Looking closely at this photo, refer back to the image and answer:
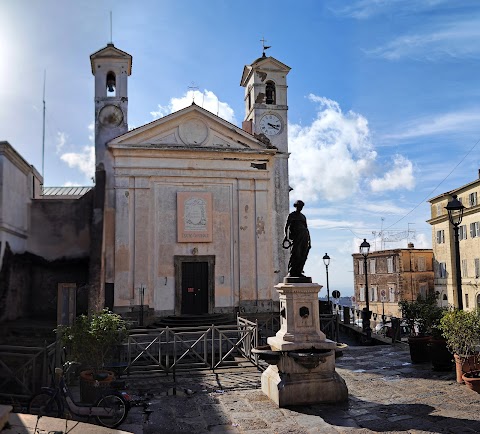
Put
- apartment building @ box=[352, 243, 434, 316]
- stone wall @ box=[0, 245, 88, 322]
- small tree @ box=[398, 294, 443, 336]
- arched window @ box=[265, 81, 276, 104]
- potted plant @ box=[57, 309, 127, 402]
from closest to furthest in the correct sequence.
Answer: potted plant @ box=[57, 309, 127, 402], small tree @ box=[398, 294, 443, 336], stone wall @ box=[0, 245, 88, 322], arched window @ box=[265, 81, 276, 104], apartment building @ box=[352, 243, 434, 316]

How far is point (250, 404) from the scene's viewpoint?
9016 millimetres

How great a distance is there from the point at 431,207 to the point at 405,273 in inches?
287

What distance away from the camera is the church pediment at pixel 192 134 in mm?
20812

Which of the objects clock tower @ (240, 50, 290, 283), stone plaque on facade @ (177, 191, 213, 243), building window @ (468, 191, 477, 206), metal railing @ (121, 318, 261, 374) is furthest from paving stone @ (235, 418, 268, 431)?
building window @ (468, 191, 477, 206)

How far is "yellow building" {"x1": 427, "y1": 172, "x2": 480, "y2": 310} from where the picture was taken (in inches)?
1407

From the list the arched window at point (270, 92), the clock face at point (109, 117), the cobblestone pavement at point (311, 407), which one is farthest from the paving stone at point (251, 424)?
the arched window at point (270, 92)

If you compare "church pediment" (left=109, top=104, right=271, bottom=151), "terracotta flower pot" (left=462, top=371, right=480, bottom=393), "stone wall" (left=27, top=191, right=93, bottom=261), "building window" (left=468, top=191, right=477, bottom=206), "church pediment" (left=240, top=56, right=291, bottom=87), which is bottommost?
"terracotta flower pot" (left=462, top=371, right=480, bottom=393)

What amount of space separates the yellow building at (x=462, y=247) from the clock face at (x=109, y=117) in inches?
881

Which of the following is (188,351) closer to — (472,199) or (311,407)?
(311,407)

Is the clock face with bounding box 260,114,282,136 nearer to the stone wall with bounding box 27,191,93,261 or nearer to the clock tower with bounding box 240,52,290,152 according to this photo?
the clock tower with bounding box 240,52,290,152

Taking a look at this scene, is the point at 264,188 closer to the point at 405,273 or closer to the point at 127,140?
the point at 127,140

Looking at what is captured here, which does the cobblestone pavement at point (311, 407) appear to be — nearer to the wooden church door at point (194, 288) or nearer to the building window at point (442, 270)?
the wooden church door at point (194, 288)

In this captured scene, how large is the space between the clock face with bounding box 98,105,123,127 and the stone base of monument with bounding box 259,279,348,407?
14.7 m

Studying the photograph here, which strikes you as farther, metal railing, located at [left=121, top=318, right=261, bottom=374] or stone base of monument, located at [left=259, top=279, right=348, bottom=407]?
metal railing, located at [left=121, top=318, right=261, bottom=374]
